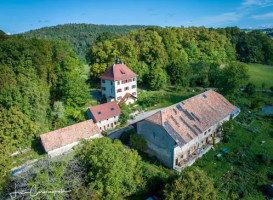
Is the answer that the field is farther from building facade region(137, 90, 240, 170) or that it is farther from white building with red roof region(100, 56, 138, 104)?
white building with red roof region(100, 56, 138, 104)

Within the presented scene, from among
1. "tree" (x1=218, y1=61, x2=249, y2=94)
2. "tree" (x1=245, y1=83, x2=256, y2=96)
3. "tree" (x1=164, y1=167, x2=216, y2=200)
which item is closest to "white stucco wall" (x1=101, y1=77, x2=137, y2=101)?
"tree" (x1=218, y1=61, x2=249, y2=94)

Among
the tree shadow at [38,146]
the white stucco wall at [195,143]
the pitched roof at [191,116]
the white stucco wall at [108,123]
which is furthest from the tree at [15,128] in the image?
the white stucco wall at [195,143]

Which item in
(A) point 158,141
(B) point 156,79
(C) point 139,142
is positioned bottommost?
(C) point 139,142

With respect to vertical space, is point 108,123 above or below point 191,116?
below

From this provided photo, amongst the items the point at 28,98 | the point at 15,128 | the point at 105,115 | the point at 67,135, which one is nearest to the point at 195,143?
the point at 105,115

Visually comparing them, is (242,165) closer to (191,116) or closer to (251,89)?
(191,116)
